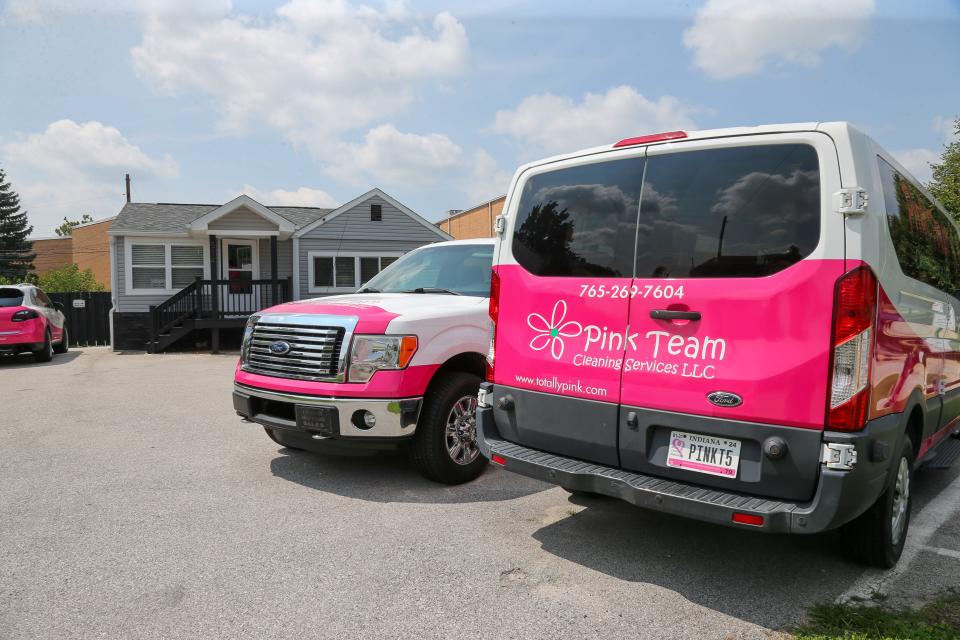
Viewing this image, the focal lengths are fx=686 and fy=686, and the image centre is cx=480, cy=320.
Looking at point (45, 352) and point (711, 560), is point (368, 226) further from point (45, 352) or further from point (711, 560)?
point (711, 560)

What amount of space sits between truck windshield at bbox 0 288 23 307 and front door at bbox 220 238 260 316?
17.7ft

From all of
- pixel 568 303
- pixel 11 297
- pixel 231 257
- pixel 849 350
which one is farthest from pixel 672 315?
pixel 231 257

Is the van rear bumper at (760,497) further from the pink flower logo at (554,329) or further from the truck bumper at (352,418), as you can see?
the truck bumper at (352,418)

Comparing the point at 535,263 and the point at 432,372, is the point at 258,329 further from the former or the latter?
the point at 535,263

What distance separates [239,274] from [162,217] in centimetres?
267

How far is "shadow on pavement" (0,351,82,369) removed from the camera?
1394cm

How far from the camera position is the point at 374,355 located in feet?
15.6

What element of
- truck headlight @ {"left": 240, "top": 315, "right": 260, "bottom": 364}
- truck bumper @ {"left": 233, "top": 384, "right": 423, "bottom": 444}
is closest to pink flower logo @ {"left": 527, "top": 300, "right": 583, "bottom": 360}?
truck bumper @ {"left": 233, "top": 384, "right": 423, "bottom": 444}

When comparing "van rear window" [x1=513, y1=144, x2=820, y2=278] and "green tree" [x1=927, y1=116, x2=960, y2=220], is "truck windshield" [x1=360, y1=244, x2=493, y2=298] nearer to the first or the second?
"van rear window" [x1=513, y1=144, x2=820, y2=278]

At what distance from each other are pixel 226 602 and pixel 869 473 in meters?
3.02

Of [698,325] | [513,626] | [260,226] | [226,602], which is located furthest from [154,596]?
[260,226]

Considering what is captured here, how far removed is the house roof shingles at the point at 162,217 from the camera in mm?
19078

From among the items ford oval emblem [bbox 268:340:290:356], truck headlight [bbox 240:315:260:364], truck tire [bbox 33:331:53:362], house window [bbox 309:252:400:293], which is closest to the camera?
ford oval emblem [bbox 268:340:290:356]

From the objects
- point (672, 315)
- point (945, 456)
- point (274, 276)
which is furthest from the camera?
point (274, 276)
